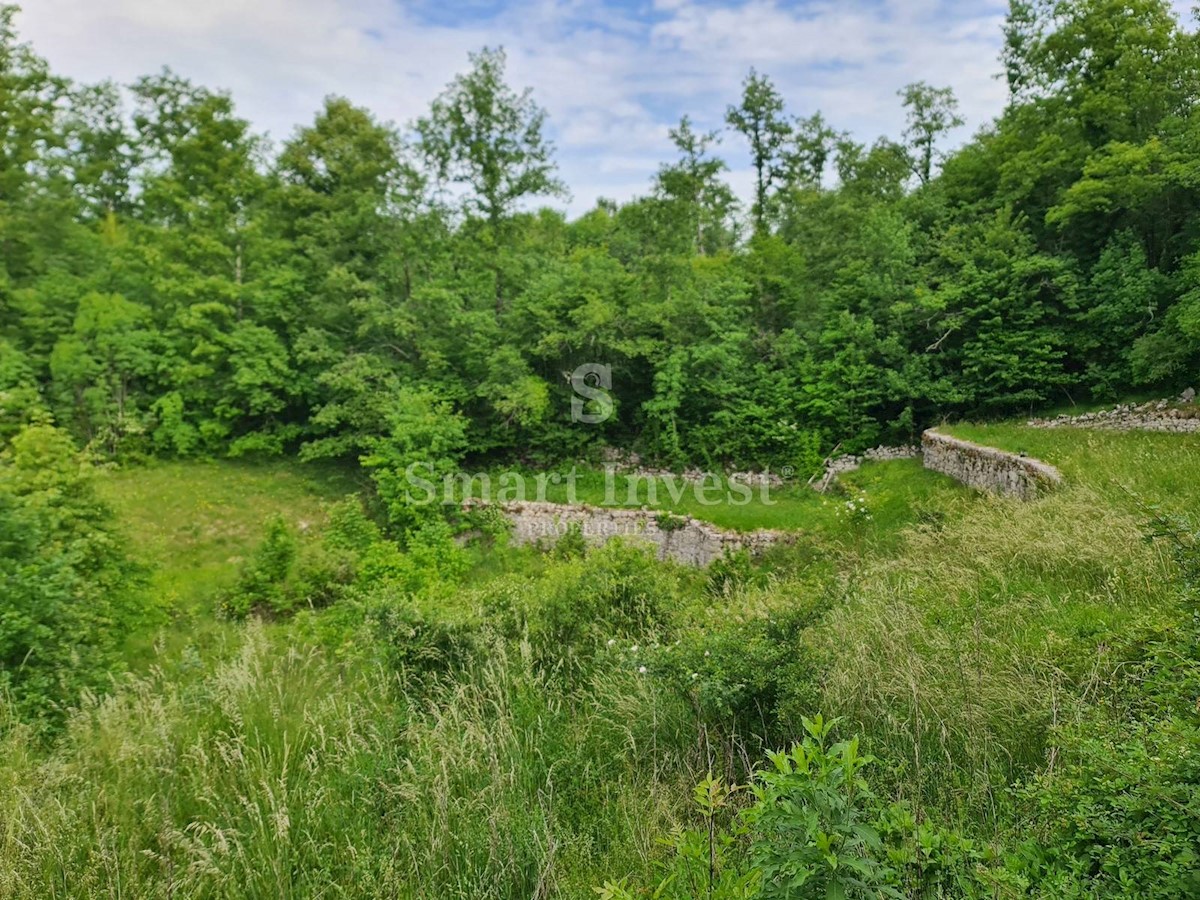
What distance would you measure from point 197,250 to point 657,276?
14607 mm

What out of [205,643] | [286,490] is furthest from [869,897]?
[286,490]

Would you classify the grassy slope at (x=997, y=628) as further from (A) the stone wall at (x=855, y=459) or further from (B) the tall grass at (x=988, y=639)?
(A) the stone wall at (x=855, y=459)

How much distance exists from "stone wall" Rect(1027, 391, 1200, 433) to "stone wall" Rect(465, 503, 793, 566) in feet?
23.6

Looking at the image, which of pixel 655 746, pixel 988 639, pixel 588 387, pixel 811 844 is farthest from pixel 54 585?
pixel 588 387

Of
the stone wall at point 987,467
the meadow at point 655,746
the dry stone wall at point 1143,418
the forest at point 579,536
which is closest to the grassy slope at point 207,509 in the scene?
the forest at point 579,536

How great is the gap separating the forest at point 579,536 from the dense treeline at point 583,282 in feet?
0.49

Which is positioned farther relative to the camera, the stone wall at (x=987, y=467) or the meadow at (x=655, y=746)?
the stone wall at (x=987, y=467)

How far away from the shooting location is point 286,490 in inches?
684

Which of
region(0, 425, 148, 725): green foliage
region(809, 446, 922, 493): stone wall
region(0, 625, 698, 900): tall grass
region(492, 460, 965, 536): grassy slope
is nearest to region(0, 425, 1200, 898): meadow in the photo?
region(0, 625, 698, 900): tall grass

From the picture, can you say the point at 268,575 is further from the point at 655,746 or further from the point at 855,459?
the point at 855,459

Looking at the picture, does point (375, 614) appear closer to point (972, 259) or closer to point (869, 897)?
point (869, 897)

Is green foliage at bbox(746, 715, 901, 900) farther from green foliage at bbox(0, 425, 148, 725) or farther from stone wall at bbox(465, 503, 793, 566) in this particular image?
stone wall at bbox(465, 503, 793, 566)

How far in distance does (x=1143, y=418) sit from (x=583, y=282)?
13563 millimetres

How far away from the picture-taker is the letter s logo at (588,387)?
1769cm
